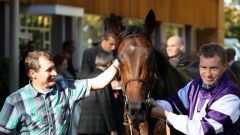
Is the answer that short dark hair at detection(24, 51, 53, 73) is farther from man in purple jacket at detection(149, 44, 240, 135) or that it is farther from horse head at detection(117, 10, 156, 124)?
man in purple jacket at detection(149, 44, 240, 135)

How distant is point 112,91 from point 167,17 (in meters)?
11.7

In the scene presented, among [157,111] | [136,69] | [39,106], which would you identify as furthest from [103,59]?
[157,111]

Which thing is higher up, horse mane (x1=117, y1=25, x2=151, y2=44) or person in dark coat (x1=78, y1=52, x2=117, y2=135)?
horse mane (x1=117, y1=25, x2=151, y2=44)

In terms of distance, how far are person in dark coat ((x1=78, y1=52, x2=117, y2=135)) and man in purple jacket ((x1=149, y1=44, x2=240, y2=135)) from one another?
3.07 m

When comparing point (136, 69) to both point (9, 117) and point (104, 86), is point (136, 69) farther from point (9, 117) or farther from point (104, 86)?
point (9, 117)

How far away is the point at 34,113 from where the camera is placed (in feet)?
15.0

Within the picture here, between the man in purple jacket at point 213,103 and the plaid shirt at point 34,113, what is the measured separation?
0.82 metres

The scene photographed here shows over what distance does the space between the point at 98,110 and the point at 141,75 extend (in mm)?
3003

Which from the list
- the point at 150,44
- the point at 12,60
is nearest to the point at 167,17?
the point at 12,60

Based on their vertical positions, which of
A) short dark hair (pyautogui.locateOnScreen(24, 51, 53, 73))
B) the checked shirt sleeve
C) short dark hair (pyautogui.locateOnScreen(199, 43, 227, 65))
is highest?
short dark hair (pyautogui.locateOnScreen(199, 43, 227, 65))

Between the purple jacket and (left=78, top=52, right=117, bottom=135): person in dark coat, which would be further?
(left=78, top=52, right=117, bottom=135): person in dark coat

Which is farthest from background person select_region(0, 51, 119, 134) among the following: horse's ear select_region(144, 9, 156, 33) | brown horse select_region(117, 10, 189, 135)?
horse's ear select_region(144, 9, 156, 33)

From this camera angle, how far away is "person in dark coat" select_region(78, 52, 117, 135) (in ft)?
24.6

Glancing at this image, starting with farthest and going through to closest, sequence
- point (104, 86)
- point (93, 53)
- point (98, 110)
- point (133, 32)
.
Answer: point (93, 53) → point (98, 110) → point (133, 32) → point (104, 86)
